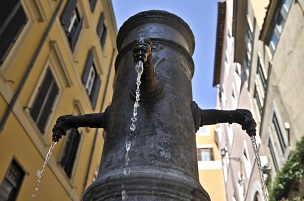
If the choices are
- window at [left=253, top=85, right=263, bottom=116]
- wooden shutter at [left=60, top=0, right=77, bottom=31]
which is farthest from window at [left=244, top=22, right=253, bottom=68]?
wooden shutter at [left=60, top=0, right=77, bottom=31]

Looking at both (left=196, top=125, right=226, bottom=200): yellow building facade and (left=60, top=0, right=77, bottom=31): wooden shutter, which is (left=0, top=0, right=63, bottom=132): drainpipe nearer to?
(left=60, top=0, right=77, bottom=31): wooden shutter

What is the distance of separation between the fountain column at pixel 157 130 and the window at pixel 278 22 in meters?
7.85

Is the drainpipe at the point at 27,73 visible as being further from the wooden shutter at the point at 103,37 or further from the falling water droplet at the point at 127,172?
the falling water droplet at the point at 127,172

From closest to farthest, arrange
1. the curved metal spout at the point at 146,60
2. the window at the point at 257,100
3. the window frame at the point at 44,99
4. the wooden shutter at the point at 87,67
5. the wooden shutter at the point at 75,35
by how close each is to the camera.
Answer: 1. the curved metal spout at the point at 146,60
2. the window frame at the point at 44,99
3. the wooden shutter at the point at 75,35
4. the wooden shutter at the point at 87,67
5. the window at the point at 257,100

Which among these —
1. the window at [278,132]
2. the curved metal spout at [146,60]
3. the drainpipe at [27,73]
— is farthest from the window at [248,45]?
the curved metal spout at [146,60]

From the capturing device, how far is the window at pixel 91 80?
41.5ft

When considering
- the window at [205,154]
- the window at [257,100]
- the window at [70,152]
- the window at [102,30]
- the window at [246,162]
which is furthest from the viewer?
the window at [205,154]

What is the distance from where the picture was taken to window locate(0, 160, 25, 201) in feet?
23.6

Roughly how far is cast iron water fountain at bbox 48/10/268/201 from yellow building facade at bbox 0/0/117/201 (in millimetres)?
5218

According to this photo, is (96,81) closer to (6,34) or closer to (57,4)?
(57,4)

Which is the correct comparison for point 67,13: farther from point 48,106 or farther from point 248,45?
point 248,45

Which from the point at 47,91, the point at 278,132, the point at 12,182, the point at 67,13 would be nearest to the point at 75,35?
the point at 67,13

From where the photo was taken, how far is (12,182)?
7.58 m

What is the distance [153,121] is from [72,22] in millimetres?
10654
